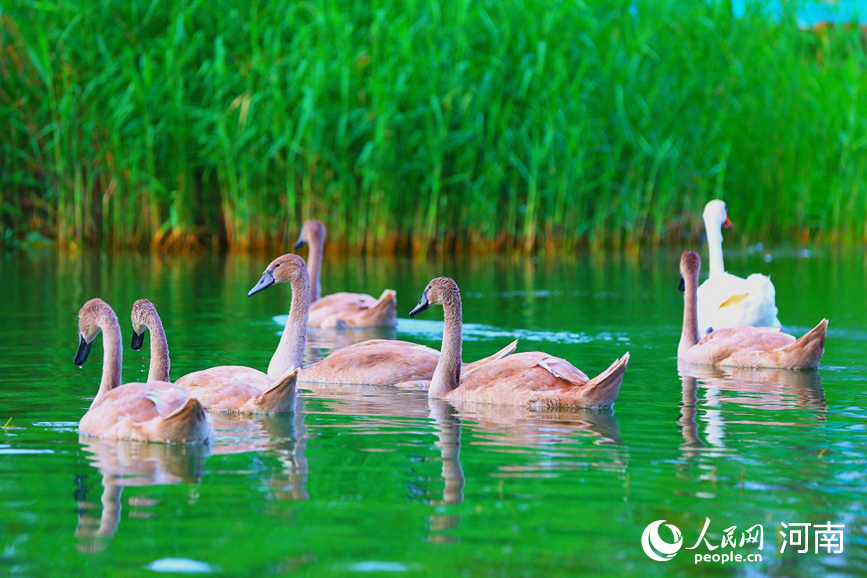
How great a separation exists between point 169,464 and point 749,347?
5052 mm

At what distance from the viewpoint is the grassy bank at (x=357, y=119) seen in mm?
18344

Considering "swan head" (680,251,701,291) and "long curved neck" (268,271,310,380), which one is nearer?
"long curved neck" (268,271,310,380)

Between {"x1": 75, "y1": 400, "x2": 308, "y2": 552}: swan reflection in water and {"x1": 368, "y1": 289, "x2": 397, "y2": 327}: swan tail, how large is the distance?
4555 mm

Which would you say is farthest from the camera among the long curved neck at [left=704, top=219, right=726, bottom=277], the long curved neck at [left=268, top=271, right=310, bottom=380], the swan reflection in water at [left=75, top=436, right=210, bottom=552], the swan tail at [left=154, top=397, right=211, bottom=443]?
the long curved neck at [left=704, top=219, right=726, bottom=277]

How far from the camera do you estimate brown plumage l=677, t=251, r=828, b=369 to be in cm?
948

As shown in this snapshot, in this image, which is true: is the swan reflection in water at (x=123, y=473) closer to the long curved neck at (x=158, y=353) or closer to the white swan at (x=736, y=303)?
the long curved neck at (x=158, y=353)

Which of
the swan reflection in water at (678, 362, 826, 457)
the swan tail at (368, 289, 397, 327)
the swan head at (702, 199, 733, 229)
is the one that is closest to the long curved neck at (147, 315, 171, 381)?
the swan reflection in water at (678, 362, 826, 457)

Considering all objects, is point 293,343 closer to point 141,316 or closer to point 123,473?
point 141,316

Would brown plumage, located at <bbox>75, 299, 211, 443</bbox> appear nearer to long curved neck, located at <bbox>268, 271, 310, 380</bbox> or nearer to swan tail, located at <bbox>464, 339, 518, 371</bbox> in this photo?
long curved neck, located at <bbox>268, 271, 310, 380</bbox>

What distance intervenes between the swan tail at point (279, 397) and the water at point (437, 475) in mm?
75

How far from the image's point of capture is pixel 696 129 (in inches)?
790

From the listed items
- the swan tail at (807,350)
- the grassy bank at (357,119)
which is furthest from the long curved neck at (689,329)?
the grassy bank at (357,119)

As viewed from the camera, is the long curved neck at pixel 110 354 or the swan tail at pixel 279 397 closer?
the long curved neck at pixel 110 354

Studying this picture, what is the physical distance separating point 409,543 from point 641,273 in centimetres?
1287
